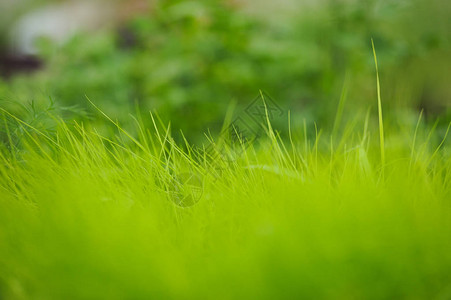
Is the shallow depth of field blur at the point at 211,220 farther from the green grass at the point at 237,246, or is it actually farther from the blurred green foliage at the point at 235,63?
the blurred green foliage at the point at 235,63

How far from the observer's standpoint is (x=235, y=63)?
5.58ft

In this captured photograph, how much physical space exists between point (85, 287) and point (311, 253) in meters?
0.23

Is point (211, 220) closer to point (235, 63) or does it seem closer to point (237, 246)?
point (237, 246)

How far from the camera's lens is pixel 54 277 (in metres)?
0.47

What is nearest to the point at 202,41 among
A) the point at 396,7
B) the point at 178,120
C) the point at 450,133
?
the point at 178,120

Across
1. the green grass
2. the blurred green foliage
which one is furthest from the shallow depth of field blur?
the blurred green foliage

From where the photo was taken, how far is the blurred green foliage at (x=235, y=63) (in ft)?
5.15

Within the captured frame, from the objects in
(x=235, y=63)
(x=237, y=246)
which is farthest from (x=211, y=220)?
(x=235, y=63)

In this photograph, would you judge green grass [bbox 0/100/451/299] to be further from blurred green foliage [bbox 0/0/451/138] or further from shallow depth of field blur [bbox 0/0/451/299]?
blurred green foliage [bbox 0/0/451/138]

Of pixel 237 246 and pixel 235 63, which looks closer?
pixel 237 246

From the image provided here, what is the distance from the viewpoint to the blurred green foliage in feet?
5.15

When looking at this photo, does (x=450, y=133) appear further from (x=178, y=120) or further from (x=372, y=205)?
(x=178, y=120)

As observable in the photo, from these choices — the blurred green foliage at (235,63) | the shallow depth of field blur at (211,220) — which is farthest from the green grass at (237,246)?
the blurred green foliage at (235,63)

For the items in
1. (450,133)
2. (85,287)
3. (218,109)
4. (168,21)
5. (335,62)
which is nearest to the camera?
(85,287)
